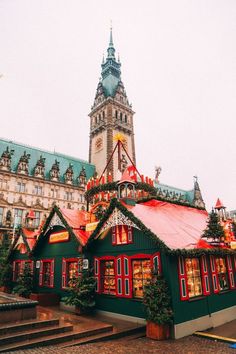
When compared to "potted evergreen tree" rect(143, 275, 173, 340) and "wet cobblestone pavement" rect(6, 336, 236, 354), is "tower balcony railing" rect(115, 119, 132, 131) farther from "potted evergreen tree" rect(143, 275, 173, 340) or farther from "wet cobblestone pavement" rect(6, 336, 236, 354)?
"wet cobblestone pavement" rect(6, 336, 236, 354)

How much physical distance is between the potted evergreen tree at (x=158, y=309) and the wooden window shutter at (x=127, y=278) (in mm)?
1900

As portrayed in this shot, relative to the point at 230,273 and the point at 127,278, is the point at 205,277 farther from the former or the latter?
the point at 127,278

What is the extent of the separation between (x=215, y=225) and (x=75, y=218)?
31.1 ft

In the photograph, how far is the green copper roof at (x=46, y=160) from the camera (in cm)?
4716

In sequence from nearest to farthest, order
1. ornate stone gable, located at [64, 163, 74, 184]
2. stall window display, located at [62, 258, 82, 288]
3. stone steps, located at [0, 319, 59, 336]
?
1. stone steps, located at [0, 319, 59, 336]
2. stall window display, located at [62, 258, 82, 288]
3. ornate stone gable, located at [64, 163, 74, 184]

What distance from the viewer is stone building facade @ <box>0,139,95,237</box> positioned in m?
41.6

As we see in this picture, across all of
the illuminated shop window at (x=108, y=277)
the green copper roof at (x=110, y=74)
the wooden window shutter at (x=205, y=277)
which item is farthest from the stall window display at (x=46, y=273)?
the green copper roof at (x=110, y=74)

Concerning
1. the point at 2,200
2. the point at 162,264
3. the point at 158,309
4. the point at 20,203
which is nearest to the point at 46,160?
the point at 20,203

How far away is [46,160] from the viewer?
52094 millimetres

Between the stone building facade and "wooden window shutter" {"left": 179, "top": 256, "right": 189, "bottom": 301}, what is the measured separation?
107 ft

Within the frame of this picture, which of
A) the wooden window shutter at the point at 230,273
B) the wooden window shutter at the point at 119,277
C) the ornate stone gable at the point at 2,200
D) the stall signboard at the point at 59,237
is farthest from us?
the ornate stone gable at the point at 2,200

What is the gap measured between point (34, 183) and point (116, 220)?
36849mm

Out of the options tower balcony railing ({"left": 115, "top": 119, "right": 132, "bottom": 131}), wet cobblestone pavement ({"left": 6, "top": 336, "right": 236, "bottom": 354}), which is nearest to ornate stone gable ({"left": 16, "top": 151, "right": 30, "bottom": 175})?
tower balcony railing ({"left": 115, "top": 119, "right": 132, "bottom": 131})

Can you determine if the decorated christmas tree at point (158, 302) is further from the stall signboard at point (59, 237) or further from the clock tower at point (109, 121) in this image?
the clock tower at point (109, 121)
